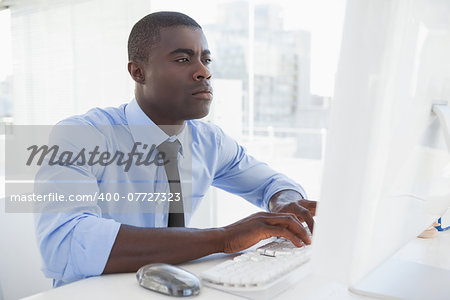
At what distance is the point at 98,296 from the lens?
0.61 m

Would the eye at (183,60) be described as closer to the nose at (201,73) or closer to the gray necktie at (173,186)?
the nose at (201,73)

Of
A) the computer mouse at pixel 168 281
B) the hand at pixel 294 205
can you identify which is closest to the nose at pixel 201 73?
the hand at pixel 294 205

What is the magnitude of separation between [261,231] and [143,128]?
19.4 inches

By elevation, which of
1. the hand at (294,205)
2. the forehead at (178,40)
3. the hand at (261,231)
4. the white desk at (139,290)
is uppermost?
the forehead at (178,40)

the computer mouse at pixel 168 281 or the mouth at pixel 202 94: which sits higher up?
the mouth at pixel 202 94

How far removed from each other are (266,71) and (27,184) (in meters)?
11.3

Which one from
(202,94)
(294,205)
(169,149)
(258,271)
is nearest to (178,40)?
(202,94)

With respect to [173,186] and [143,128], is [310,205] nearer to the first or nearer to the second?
[173,186]

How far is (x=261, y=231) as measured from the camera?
78 cm

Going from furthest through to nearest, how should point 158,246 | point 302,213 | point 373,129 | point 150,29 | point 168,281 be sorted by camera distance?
point 150,29 < point 302,213 < point 158,246 < point 168,281 < point 373,129

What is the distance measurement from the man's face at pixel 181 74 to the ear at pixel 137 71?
59mm

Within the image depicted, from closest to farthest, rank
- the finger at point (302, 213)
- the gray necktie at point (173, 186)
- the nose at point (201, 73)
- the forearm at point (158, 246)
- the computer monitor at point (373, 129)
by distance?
the computer monitor at point (373, 129) < the forearm at point (158, 246) < the finger at point (302, 213) < the gray necktie at point (173, 186) < the nose at point (201, 73)

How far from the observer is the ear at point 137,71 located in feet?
4.07

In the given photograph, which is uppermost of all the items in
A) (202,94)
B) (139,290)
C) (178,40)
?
(178,40)
